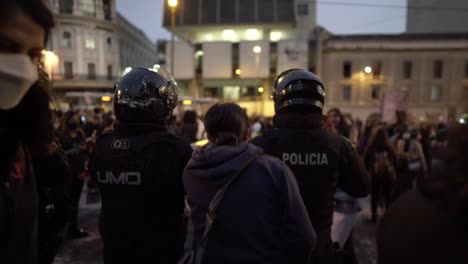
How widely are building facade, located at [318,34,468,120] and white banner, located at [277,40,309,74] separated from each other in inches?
115

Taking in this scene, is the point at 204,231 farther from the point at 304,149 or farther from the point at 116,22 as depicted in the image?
the point at 116,22

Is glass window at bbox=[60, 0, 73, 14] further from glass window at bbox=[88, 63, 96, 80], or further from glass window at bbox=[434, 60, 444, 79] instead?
glass window at bbox=[434, 60, 444, 79]

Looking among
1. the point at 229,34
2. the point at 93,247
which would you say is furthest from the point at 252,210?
the point at 229,34

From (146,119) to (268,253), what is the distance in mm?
1244

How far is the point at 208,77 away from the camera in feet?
138

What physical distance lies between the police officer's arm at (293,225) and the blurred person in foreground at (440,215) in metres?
0.80

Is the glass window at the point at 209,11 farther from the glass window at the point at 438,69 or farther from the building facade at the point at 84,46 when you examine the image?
the glass window at the point at 438,69

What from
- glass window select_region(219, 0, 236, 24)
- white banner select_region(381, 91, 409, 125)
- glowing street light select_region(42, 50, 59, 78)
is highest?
glass window select_region(219, 0, 236, 24)

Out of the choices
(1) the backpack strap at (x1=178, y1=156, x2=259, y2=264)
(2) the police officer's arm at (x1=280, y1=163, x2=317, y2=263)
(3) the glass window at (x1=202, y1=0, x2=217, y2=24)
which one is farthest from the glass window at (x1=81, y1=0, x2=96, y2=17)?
(2) the police officer's arm at (x1=280, y1=163, x2=317, y2=263)

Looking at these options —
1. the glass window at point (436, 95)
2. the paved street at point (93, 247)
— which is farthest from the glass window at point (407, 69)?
the paved street at point (93, 247)

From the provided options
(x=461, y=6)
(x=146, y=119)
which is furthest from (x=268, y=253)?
(x=461, y=6)

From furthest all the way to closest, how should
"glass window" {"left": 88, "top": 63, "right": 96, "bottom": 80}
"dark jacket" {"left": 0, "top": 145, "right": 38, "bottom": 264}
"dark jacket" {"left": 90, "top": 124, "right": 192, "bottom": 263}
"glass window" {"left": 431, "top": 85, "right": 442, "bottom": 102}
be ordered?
1. "glass window" {"left": 88, "top": 63, "right": 96, "bottom": 80}
2. "glass window" {"left": 431, "top": 85, "right": 442, "bottom": 102}
3. "dark jacket" {"left": 90, "top": 124, "right": 192, "bottom": 263}
4. "dark jacket" {"left": 0, "top": 145, "right": 38, "bottom": 264}

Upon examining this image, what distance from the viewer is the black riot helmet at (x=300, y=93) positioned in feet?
8.82

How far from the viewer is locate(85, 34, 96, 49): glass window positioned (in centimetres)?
4781
